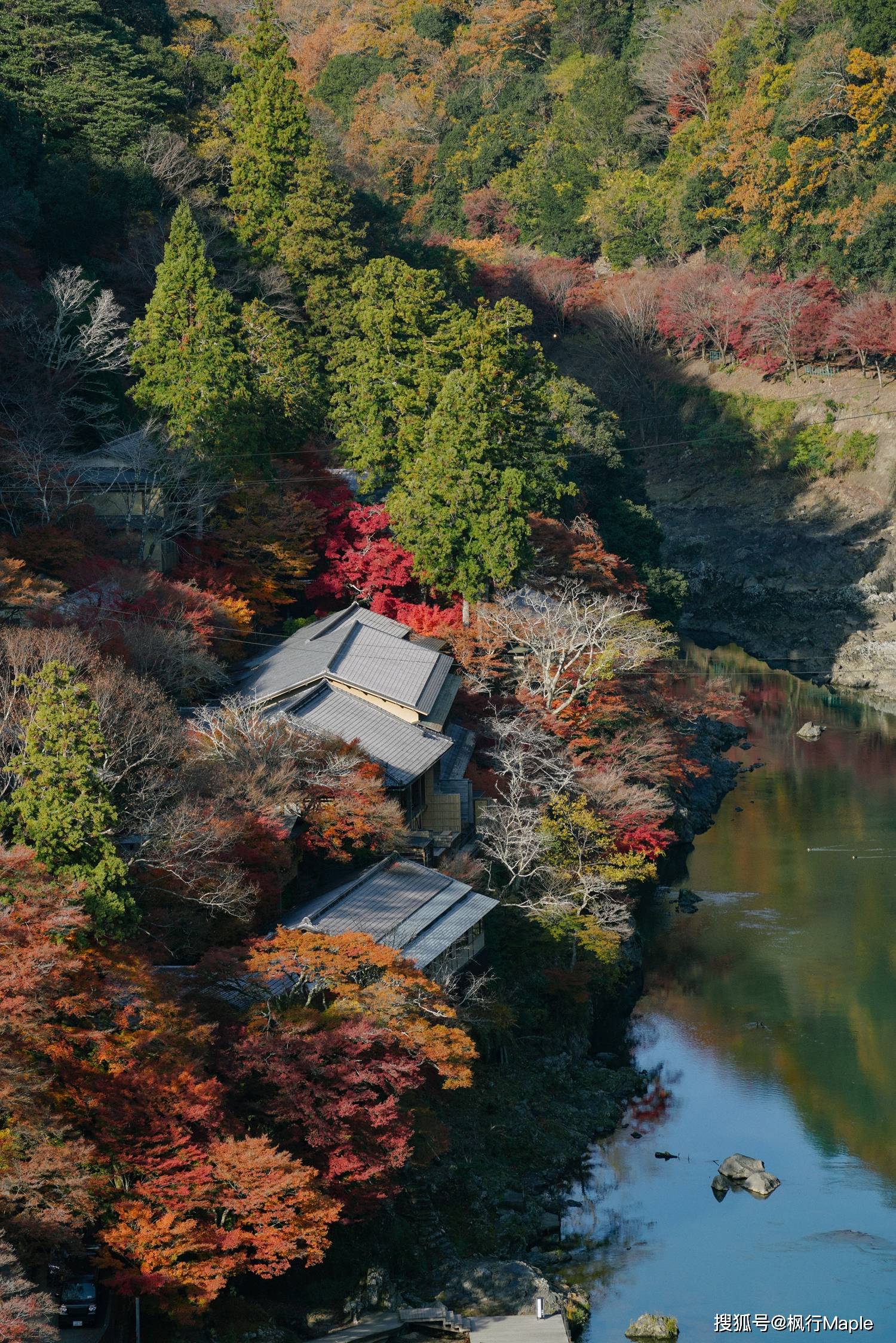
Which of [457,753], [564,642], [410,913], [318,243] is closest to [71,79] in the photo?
[318,243]

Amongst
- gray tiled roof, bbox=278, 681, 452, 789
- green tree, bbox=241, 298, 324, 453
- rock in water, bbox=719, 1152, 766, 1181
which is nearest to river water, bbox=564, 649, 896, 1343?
rock in water, bbox=719, 1152, 766, 1181

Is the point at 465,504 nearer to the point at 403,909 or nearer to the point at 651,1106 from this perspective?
the point at 403,909

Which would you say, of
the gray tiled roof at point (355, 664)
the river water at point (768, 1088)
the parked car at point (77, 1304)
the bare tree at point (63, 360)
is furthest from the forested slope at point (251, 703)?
the river water at point (768, 1088)

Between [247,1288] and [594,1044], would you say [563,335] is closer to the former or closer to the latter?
[594,1044]

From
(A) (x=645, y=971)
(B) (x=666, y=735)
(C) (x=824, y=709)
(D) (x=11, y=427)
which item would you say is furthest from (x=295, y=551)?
(C) (x=824, y=709)

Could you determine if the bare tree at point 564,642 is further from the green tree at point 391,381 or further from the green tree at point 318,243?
the green tree at point 318,243

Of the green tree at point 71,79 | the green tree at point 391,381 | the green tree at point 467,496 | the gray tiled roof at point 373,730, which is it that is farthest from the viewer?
the green tree at point 71,79
